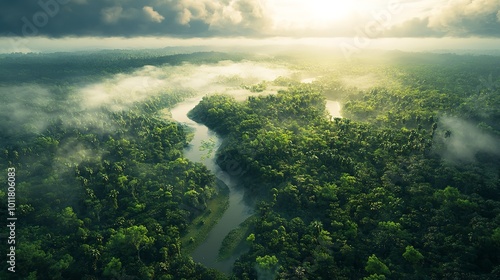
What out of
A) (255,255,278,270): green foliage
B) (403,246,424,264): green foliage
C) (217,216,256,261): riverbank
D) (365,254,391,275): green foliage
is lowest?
(217,216,256,261): riverbank

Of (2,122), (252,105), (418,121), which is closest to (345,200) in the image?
(418,121)

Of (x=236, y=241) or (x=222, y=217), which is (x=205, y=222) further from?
(x=236, y=241)

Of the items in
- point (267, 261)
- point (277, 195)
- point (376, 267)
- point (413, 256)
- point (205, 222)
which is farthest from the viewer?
point (277, 195)

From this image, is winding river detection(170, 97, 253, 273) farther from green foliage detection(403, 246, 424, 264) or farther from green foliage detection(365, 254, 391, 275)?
green foliage detection(403, 246, 424, 264)

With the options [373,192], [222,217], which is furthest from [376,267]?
[222,217]

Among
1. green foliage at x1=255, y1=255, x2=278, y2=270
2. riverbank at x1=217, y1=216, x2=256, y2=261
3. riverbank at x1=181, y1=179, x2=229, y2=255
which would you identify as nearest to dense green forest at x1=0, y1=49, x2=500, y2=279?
A: green foliage at x1=255, y1=255, x2=278, y2=270

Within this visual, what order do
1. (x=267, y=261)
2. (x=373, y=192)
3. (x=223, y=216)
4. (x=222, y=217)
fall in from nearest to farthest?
(x=267, y=261), (x=373, y=192), (x=222, y=217), (x=223, y=216)
